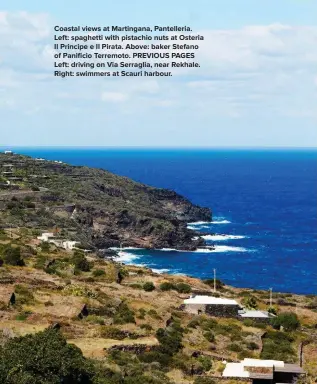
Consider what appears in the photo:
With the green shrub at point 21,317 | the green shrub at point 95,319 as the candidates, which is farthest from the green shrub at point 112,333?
the green shrub at point 21,317

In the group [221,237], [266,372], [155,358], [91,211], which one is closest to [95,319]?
[155,358]

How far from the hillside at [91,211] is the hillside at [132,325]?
47179mm

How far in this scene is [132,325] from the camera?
41531 mm

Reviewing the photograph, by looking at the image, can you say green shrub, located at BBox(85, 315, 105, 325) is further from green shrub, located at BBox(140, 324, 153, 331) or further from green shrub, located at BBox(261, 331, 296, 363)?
green shrub, located at BBox(261, 331, 296, 363)

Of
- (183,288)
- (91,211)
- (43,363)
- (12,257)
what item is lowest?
(183,288)

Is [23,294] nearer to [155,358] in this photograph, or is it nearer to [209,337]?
[155,358]

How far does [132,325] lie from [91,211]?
9691cm

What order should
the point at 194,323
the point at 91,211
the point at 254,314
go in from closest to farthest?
the point at 194,323, the point at 254,314, the point at 91,211

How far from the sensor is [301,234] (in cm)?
15425

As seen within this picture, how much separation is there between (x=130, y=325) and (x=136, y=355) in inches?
265

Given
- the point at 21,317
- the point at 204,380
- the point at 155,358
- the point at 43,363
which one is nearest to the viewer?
the point at 43,363

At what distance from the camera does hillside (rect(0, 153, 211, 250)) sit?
12156cm

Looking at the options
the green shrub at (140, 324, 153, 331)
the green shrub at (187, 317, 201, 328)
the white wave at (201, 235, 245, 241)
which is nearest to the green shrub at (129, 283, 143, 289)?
the green shrub at (187, 317, 201, 328)

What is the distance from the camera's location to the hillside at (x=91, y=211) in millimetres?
121562
